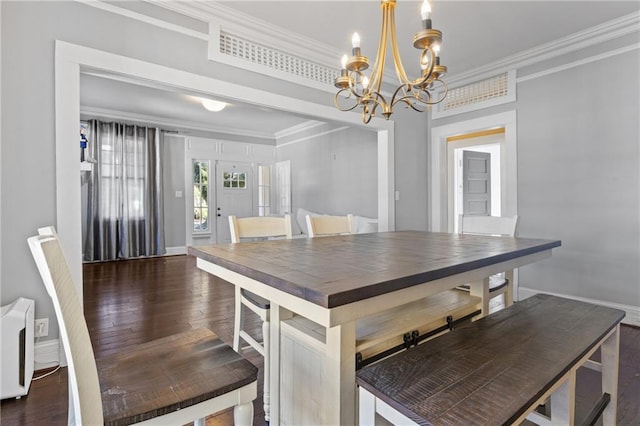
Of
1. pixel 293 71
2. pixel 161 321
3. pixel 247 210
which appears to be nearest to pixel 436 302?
pixel 161 321

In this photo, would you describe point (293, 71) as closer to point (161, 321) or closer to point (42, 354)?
point (161, 321)

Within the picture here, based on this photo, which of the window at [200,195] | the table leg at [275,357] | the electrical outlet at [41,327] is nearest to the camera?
the table leg at [275,357]

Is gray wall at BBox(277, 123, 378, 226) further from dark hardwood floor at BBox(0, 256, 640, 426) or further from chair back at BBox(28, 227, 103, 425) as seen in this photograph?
chair back at BBox(28, 227, 103, 425)

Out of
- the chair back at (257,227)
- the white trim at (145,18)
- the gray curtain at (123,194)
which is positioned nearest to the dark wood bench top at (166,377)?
the chair back at (257,227)

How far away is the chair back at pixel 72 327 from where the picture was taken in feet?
2.06

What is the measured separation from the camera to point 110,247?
5500 millimetres

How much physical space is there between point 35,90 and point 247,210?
17.3ft

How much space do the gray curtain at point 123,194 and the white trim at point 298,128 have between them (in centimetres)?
249

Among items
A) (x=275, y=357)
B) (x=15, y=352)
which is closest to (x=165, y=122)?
(x=15, y=352)

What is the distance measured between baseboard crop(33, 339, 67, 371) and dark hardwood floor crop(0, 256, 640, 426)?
9 centimetres

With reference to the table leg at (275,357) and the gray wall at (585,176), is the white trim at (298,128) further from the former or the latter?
the table leg at (275,357)

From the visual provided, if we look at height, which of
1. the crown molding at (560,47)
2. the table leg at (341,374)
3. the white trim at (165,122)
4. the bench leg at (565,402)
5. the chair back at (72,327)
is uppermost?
the white trim at (165,122)

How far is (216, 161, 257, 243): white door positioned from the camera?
678cm

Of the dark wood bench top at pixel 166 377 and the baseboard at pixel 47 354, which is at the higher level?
the dark wood bench top at pixel 166 377
